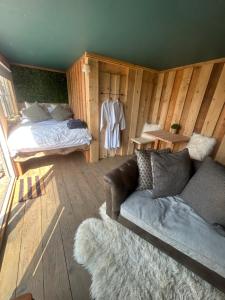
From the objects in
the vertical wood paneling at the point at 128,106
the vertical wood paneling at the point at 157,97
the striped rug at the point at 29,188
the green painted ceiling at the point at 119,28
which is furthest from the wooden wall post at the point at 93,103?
the vertical wood paneling at the point at 157,97

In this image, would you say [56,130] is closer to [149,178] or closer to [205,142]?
[149,178]

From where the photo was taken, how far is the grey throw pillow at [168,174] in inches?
54.7

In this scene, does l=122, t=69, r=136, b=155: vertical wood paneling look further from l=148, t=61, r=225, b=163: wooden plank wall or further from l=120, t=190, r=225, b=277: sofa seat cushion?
l=120, t=190, r=225, b=277: sofa seat cushion

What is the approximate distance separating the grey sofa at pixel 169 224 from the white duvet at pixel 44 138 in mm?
1512

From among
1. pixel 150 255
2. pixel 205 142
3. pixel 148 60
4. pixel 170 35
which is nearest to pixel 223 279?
pixel 150 255

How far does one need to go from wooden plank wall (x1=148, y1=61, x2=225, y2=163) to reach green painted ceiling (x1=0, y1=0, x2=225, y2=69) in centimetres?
37

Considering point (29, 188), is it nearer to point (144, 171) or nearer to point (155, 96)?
point (144, 171)

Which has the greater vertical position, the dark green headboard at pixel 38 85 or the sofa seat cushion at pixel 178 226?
the dark green headboard at pixel 38 85

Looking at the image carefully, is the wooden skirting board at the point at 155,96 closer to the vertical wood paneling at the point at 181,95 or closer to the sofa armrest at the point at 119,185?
the vertical wood paneling at the point at 181,95

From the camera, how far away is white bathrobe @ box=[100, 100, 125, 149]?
284 cm

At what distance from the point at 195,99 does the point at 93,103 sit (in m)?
1.96

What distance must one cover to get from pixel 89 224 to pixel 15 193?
1293 millimetres

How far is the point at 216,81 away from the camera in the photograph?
86.9 inches

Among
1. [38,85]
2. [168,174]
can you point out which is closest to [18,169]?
[168,174]
